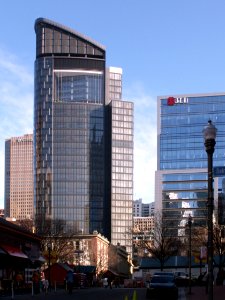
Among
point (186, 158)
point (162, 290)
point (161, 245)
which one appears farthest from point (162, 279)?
point (186, 158)

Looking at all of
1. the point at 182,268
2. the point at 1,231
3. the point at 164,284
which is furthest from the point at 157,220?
the point at 164,284

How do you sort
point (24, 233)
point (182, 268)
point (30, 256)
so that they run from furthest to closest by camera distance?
1. point (182, 268)
2. point (24, 233)
3. point (30, 256)

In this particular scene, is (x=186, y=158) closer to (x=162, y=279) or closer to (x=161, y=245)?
(x=161, y=245)

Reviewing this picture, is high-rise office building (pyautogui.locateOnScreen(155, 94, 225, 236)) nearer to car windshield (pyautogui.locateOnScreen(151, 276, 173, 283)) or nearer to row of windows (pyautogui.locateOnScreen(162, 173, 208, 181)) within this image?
row of windows (pyautogui.locateOnScreen(162, 173, 208, 181))

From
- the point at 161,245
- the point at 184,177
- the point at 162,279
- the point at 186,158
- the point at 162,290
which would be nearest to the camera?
the point at 162,290

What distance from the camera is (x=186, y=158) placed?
194125 mm

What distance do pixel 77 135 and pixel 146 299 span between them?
160 meters

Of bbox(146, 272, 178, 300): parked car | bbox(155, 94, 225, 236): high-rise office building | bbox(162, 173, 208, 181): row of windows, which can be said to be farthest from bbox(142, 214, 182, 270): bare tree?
bbox(162, 173, 208, 181): row of windows

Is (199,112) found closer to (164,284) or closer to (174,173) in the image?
(174,173)

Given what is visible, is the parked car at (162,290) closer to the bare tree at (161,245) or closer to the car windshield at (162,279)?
the car windshield at (162,279)

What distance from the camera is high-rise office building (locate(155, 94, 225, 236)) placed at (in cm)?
18575

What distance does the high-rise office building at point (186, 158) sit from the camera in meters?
186

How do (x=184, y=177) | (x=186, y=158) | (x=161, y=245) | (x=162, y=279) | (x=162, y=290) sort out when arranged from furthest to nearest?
1. (x=186, y=158)
2. (x=184, y=177)
3. (x=161, y=245)
4. (x=162, y=279)
5. (x=162, y=290)

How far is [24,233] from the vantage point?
59.6 m
